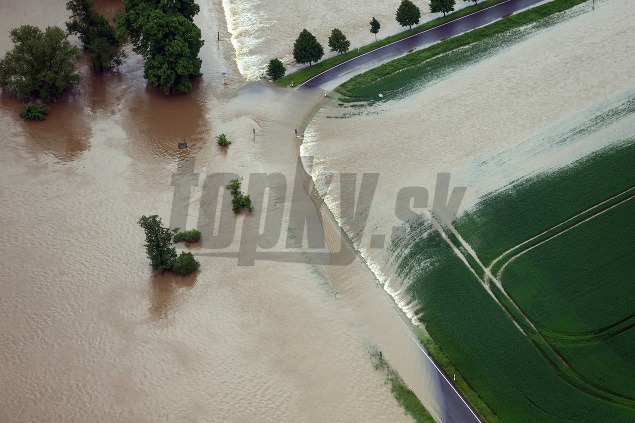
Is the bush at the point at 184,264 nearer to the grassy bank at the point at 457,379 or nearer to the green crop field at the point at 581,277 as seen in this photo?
the grassy bank at the point at 457,379

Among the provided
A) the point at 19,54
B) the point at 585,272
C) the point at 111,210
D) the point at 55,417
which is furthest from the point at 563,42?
the point at 55,417

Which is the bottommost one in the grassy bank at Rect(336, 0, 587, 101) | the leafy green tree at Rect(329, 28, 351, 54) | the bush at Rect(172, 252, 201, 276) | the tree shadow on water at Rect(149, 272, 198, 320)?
the tree shadow on water at Rect(149, 272, 198, 320)

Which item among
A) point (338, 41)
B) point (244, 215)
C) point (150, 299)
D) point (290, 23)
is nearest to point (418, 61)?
point (338, 41)

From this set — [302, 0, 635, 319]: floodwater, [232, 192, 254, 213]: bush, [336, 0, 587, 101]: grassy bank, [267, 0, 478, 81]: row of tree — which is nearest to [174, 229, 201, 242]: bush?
[232, 192, 254, 213]: bush

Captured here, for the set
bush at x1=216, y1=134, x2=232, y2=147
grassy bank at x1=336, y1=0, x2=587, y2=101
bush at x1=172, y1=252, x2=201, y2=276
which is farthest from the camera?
grassy bank at x1=336, y1=0, x2=587, y2=101

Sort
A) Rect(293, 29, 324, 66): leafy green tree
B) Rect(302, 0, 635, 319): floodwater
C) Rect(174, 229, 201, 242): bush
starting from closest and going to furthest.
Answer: Rect(174, 229, 201, 242): bush → Rect(302, 0, 635, 319): floodwater → Rect(293, 29, 324, 66): leafy green tree

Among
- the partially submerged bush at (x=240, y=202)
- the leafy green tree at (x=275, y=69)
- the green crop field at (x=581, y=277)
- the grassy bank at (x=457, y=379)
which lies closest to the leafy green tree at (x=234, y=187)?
the partially submerged bush at (x=240, y=202)

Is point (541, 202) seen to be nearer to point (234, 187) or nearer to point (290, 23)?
point (234, 187)

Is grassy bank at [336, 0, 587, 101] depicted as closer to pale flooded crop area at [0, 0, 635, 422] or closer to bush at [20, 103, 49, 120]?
pale flooded crop area at [0, 0, 635, 422]
